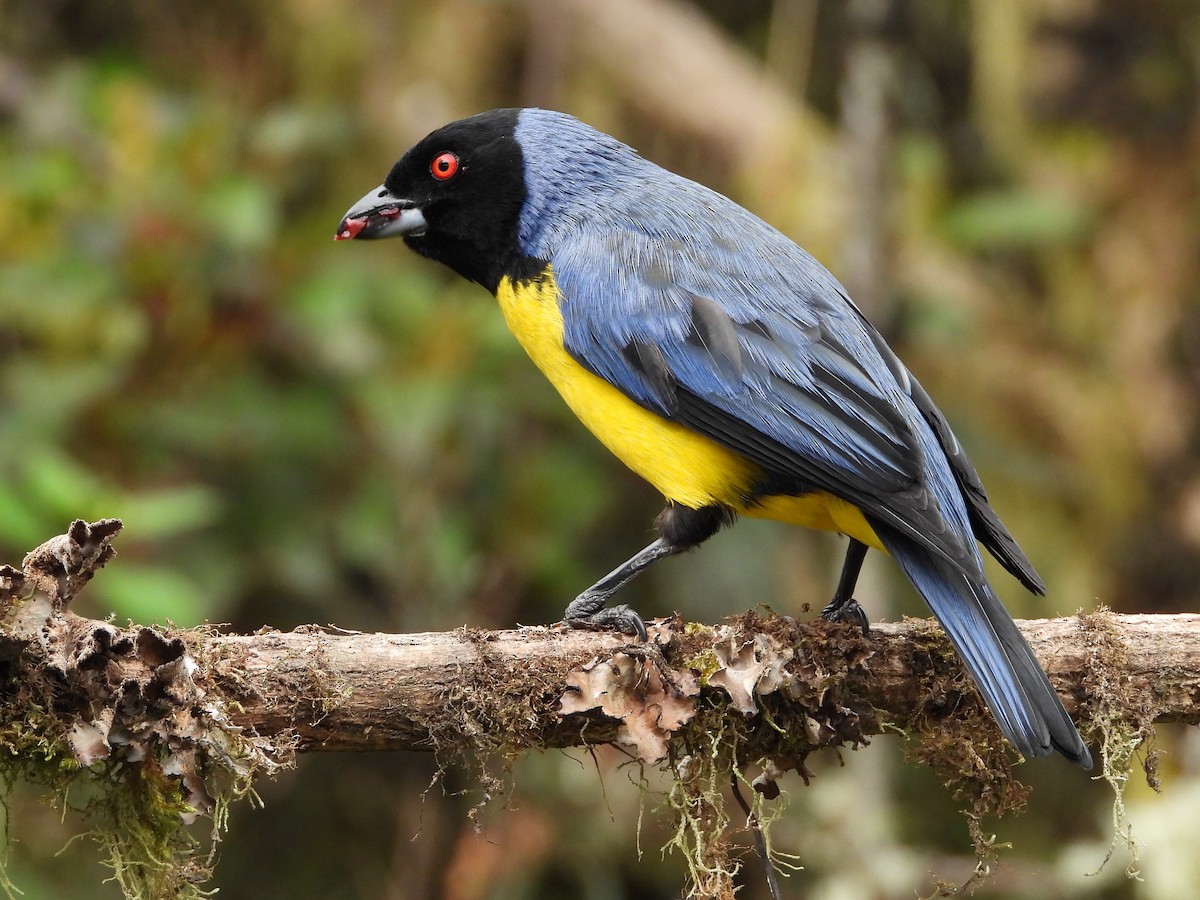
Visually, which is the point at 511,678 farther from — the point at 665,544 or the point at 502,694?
the point at 665,544

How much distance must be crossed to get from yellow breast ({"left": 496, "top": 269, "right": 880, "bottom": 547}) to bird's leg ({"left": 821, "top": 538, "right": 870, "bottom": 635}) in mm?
142

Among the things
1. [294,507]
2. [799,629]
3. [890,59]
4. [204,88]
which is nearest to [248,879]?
[294,507]

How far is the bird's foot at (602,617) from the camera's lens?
3.51m

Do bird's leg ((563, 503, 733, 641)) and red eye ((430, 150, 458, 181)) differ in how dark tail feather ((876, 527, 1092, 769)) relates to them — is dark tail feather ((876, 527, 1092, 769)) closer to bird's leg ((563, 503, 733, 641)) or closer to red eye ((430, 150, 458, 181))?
bird's leg ((563, 503, 733, 641))

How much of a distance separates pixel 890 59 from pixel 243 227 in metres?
2.85

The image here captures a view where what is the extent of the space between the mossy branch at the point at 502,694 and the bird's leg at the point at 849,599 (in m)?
0.08

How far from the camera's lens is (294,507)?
560 centimetres

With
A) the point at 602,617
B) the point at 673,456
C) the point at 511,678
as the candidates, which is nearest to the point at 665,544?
the point at 673,456

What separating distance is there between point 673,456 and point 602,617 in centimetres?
51

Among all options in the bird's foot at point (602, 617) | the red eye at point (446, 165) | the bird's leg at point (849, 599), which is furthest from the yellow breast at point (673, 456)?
the red eye at point (446, 165)

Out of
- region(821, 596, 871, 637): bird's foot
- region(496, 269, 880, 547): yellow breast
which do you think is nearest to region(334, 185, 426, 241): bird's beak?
region(496, 269, 880, 547): yellow breast

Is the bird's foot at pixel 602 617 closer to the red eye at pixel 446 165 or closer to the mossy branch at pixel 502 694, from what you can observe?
the mossy branch at pixel 502 694

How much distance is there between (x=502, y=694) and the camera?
3.21m

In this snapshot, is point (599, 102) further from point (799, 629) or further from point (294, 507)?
point (799, 629)
